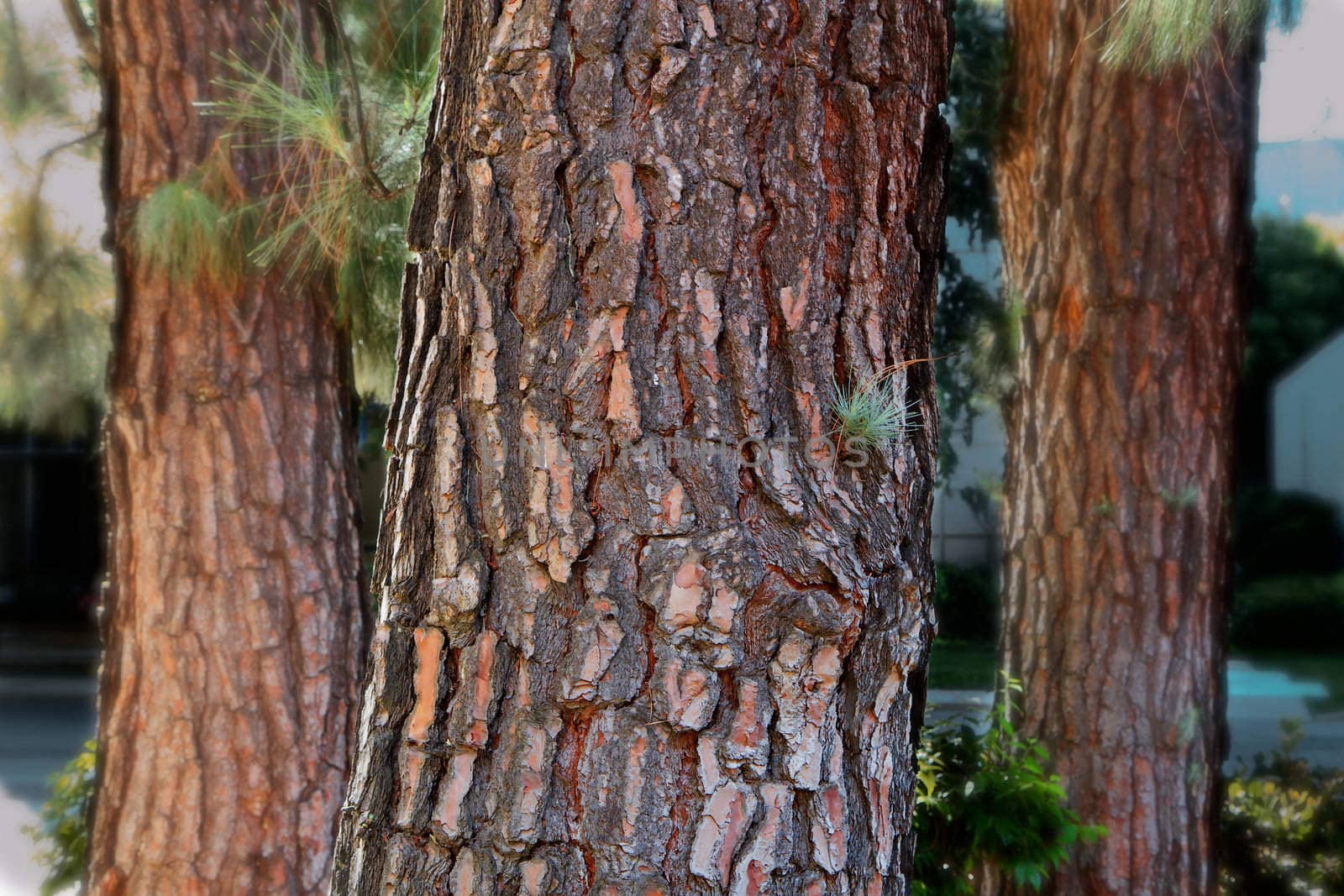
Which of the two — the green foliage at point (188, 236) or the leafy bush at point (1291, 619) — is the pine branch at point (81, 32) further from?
the leafy bush at point (1291, 619)

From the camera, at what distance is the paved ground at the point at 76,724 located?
23.7 feet

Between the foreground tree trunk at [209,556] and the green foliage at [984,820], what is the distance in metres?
1.42

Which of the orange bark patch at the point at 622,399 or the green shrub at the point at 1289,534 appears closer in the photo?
the orange bark patch at the point at 622,399

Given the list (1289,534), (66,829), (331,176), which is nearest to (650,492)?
(331,176)

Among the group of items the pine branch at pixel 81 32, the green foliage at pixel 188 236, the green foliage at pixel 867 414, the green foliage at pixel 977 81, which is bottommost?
the green foliage at pixel 867 414

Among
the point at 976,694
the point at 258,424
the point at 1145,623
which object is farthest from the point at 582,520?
the point at 976,694

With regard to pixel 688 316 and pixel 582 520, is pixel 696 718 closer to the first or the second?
pixel 582 520

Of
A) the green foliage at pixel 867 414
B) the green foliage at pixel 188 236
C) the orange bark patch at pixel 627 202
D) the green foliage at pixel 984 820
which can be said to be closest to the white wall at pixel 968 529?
the green foliage at pixel 984 820

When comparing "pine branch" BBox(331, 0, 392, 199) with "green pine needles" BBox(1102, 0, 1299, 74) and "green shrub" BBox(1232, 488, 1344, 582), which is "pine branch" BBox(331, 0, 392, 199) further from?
"green shrub" BBox(1232, 488, 1344, 582)

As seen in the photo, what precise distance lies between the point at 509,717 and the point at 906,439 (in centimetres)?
50

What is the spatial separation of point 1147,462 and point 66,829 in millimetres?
3146

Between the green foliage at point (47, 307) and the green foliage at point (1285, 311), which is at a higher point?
the green foliage at point (1285, 311)

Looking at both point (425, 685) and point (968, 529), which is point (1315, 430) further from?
point (425, 685)

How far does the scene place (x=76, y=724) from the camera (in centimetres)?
1058
